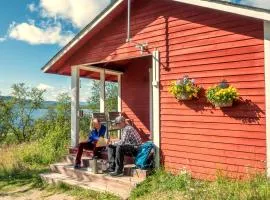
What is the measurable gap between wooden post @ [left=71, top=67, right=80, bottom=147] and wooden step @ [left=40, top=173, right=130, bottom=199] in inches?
58.6

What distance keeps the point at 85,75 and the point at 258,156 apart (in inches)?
306

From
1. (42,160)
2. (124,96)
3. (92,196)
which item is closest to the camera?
(92,196)

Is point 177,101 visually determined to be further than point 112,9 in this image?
No

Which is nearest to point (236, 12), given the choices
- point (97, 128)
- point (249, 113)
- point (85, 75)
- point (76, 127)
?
point (249, 113)

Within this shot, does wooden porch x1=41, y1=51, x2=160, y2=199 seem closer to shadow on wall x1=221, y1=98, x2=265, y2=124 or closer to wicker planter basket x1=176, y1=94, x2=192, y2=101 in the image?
wicker planter basket x1=176, y1=94, x2=192, y2=101

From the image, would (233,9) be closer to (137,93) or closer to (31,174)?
(137,93)

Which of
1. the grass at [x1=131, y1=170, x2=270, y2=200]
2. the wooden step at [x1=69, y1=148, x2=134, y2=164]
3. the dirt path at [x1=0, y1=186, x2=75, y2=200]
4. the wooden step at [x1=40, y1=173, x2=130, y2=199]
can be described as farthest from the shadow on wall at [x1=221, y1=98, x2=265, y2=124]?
the dirt path at [x1=0, y1=186, x2=75, y2=200]

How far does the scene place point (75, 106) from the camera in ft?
34.0

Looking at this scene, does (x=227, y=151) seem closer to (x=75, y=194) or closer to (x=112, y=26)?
(x=75, y=194)

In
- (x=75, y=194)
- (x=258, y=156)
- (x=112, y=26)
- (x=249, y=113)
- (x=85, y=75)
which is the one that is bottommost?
(x=75, y=194)

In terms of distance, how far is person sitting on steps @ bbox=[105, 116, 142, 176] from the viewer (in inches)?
314

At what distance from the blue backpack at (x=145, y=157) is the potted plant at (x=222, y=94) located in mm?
2027

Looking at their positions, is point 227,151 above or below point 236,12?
below

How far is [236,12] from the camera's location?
21.6 ft
